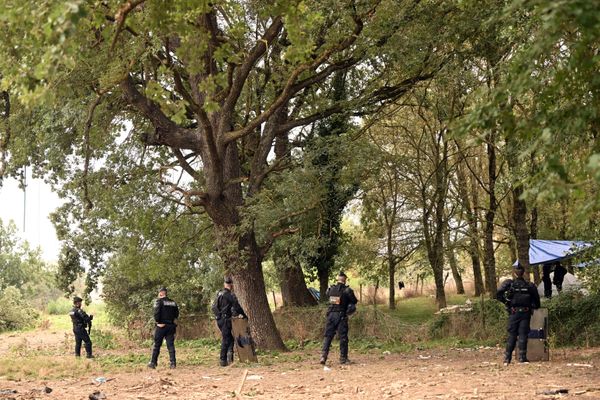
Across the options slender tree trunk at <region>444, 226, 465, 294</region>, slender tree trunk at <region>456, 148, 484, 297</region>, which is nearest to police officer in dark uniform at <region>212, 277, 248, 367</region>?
slender tree trunk at <region>444, 226, 465, 294</region>

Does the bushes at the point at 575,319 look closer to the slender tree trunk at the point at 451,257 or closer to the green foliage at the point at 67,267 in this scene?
the slender tree trunk at the point at 451,257

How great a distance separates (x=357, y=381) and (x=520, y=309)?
13.1 ft

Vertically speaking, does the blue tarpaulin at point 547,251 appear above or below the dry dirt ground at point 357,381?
above

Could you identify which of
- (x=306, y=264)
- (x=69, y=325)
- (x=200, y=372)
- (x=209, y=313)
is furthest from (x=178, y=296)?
(x=69, y=325)

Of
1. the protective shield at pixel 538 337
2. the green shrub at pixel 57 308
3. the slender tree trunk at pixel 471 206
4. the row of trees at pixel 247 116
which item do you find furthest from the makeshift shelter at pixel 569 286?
the green shrub at pixel 57 308

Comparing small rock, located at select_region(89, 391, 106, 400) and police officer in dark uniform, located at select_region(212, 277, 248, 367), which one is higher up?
police officer in dark uniform, located at select_region(212, 277, 248, 367)

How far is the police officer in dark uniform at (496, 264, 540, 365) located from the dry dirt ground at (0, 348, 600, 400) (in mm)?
436

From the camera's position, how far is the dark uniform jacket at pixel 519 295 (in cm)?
1346

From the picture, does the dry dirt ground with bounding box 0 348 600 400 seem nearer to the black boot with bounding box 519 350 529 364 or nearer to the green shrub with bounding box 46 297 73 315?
the black boot with bounding box 519 350 529 364

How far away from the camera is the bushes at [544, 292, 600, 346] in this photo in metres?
17.0

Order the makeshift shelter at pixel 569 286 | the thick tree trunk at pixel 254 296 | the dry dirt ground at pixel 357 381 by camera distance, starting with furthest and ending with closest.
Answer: the makeshift shelter at pixel 569 286, the thick tree trunk at pixel 254 296, the dry dirt ground at pixel 357 381

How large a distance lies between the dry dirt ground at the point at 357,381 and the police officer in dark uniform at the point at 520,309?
436 millimetres

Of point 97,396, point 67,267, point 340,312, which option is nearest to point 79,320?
point 340,312

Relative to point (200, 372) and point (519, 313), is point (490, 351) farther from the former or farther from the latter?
point (200, 372)
